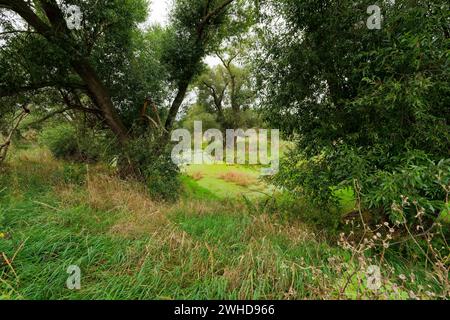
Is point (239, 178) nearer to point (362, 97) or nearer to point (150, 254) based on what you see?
point (362, 97)

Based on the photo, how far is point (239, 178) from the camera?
10406 mm

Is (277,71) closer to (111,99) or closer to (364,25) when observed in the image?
(364,25)

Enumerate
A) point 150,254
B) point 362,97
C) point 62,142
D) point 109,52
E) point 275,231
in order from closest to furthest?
point 150,254 → point 362,97 → point 275,231 → point 109,52 → point 62,142

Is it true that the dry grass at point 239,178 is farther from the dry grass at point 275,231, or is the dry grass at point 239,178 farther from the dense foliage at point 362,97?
the dry grass at point 275,231

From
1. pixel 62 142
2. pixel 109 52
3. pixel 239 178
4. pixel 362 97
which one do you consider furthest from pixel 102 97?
pixel 239 178

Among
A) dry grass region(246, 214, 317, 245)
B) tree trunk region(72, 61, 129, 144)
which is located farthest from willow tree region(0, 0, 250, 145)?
dry grass region(246, 214, 317, 245)

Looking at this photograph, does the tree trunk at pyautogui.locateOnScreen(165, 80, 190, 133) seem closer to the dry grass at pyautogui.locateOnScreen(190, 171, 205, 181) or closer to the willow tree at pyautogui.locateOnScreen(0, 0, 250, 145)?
the willow tree at pyautogui.locateOnScreen(0, 0, 250, 145)

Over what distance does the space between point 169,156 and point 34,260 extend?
12.5 ft

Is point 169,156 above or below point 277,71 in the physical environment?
below

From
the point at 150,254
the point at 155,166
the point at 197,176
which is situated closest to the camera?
the point at 150,254

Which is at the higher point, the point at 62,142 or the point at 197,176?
the point at 62,142

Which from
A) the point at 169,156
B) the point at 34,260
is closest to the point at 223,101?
the point at 169,156

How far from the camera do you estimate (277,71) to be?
4.53m

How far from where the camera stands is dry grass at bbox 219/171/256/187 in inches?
385
